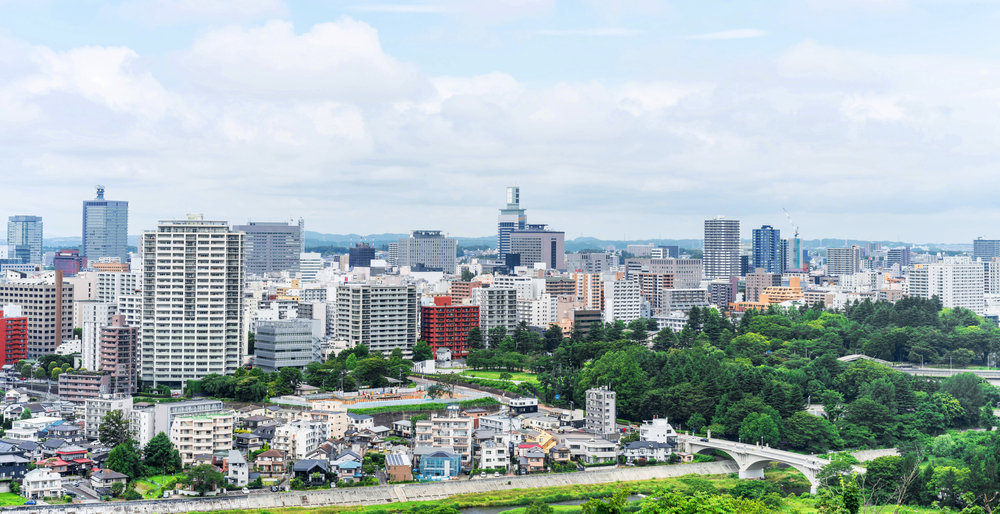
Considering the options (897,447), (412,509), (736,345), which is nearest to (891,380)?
(897,447)

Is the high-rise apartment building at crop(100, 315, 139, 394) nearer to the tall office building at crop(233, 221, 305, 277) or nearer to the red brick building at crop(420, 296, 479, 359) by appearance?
the red brick building at crop(420, 296, 479, 359)

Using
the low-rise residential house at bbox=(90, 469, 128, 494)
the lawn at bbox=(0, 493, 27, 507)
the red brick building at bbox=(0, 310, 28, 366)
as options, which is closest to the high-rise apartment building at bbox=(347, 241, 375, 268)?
the red brick building at bbox=(0, 310, 28, 366)

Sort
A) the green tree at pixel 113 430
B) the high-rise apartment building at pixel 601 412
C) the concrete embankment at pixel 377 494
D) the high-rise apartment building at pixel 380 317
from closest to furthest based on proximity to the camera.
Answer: the concrete embankment at pixel 377 494, the green tree at pixel 113 430, the high-rise apartment building at pixel 601 412, the high-rise apartment building at pixel 380 317

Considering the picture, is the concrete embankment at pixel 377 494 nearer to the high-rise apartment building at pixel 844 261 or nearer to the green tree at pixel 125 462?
the green tree at pixel 125 462

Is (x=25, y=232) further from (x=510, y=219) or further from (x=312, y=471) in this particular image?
(x=312, y=471)

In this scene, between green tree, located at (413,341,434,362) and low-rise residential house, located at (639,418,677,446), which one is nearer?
low-rise residential house, located at (639,418,677,446)

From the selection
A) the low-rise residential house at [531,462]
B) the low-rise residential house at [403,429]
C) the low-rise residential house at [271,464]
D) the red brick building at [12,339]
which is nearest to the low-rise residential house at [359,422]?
the low-rise residential house at [403,429]
